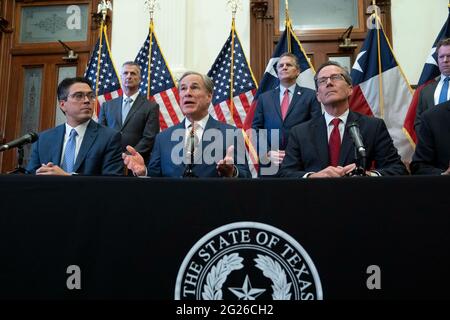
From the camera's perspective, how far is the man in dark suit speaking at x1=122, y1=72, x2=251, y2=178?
9.91ft

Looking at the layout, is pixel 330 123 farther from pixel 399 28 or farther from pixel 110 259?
pixel 399 28

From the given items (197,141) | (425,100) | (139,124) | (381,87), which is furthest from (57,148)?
(381,87)

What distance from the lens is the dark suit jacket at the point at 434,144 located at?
9.20 ft

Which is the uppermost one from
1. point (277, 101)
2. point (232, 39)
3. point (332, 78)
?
point (232, 39)

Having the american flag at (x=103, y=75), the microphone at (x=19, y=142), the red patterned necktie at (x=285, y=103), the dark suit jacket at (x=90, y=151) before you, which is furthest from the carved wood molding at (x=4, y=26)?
the microphone at (x=19, y=142)

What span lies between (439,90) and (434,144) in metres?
1.37

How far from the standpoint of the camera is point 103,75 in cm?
563

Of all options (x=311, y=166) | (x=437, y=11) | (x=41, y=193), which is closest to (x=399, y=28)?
(x=437, y=11)

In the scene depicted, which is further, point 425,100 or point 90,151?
point 425,100

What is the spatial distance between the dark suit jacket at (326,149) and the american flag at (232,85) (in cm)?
244

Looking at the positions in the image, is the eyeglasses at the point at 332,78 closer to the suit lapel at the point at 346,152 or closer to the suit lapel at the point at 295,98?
the suit lapel at the point at 346,152

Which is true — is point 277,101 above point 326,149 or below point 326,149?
above

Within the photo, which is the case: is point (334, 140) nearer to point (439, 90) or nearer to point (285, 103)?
point (285, 103)

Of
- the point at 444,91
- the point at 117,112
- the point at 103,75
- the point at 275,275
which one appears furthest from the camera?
the point at 103,75
